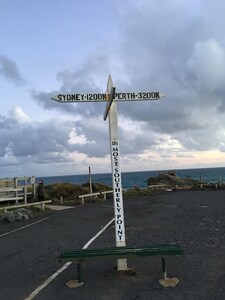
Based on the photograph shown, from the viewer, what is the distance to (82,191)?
3591 cm

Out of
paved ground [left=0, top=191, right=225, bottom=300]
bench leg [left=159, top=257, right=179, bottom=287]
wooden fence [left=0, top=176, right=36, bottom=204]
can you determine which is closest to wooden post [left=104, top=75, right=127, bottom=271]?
paved ground [left=0, top=191, right=225, bottom=300]

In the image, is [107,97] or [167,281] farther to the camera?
[107,97]

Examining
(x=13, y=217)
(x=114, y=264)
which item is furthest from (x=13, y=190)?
(x=114, y=264)

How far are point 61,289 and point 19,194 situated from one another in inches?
830

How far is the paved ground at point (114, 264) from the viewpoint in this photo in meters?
6.07

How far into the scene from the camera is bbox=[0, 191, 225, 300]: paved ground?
607cm

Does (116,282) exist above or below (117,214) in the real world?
below

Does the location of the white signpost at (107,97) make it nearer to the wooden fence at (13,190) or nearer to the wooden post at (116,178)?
the wooden post at (116,178)

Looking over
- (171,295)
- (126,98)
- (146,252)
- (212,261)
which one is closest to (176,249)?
(146,252)

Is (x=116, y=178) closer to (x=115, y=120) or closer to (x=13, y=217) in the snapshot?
(x=115, y=120)

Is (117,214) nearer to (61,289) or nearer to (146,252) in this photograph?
(146,252)

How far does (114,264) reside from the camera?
25.7ft

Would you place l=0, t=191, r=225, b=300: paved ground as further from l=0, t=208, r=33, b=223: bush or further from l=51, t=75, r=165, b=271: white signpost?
l=0, t=208, r=33, b=223: bush

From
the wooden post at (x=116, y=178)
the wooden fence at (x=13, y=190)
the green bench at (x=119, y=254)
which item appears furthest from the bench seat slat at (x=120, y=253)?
the wooden fence at (x=13, y=190)
